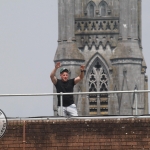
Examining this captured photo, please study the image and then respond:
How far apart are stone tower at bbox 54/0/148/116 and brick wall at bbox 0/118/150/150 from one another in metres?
69.6

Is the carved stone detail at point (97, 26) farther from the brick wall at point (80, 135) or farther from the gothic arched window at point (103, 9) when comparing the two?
the brick wall at point (80, 135)

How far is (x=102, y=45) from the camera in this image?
92438 mm

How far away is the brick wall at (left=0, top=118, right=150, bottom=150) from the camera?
1844cm

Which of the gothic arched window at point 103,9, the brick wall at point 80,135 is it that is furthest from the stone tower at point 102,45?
the brick wall at point 80,135

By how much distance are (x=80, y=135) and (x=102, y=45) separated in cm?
7397

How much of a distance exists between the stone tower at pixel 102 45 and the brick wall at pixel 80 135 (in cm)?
6961

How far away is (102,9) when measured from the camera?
94062mm

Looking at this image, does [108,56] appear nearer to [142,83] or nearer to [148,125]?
[142,83]

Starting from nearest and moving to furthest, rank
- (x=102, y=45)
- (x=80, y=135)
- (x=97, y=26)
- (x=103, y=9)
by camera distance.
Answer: (x=80, y=135) < (x=102, y=45) < (x=97, y=26) < (x=103, y=9)

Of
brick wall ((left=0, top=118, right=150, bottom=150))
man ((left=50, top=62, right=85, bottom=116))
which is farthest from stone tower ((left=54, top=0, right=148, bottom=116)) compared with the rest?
brick wall ((left=0, top=118, right=150, bottom=150))

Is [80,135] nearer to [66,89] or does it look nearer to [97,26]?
[66,89]

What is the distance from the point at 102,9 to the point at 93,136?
249 feet

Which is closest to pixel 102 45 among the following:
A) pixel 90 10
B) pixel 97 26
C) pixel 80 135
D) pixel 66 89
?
pixel 97 26

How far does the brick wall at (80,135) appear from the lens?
→ 60.5 ft
